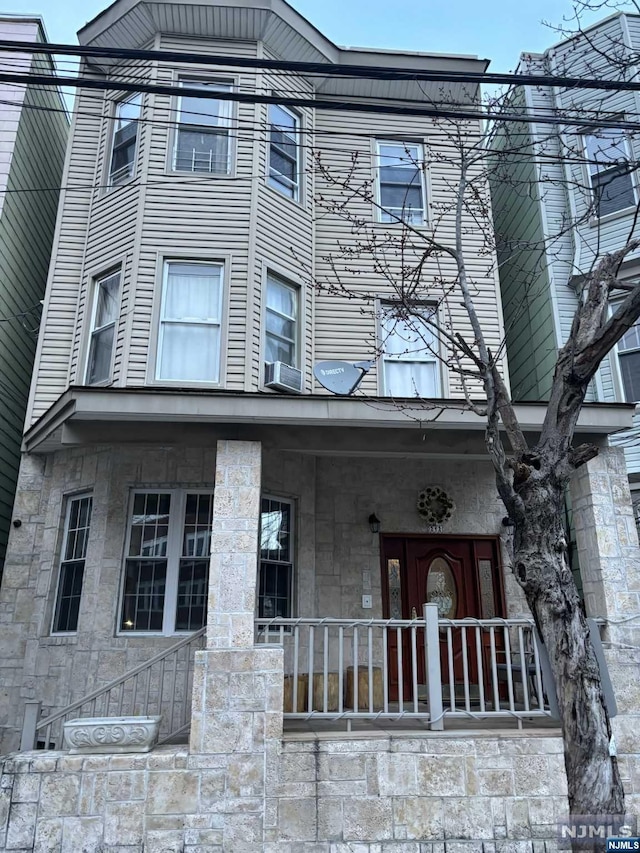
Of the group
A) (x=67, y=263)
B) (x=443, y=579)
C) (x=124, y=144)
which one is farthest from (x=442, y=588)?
(x=124, y=144)

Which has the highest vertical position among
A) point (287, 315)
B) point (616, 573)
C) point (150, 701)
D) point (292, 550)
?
point (287, 315)

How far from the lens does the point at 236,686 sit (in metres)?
5.31

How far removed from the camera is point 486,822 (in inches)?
199

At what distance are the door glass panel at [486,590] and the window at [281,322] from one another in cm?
372

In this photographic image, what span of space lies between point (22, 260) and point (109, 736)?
763cm

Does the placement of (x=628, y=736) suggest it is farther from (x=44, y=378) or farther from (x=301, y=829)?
(x=44, y=378)

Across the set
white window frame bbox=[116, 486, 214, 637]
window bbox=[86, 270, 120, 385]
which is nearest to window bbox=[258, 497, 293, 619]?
white window frame bbox=[116, 486, 214, 637]

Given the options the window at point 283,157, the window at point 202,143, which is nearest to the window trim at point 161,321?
the window at point 202,143

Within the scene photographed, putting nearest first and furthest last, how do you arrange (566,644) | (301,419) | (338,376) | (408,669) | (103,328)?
(566,644), (301,419), (338,376), (408,669), (103,328)

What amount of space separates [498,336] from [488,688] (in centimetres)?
505

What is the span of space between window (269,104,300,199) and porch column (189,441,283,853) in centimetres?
546

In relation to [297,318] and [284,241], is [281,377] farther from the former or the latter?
[284,241]

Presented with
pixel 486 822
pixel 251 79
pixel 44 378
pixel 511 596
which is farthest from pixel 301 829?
pixel 251 79

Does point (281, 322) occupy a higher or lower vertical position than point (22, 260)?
lower
